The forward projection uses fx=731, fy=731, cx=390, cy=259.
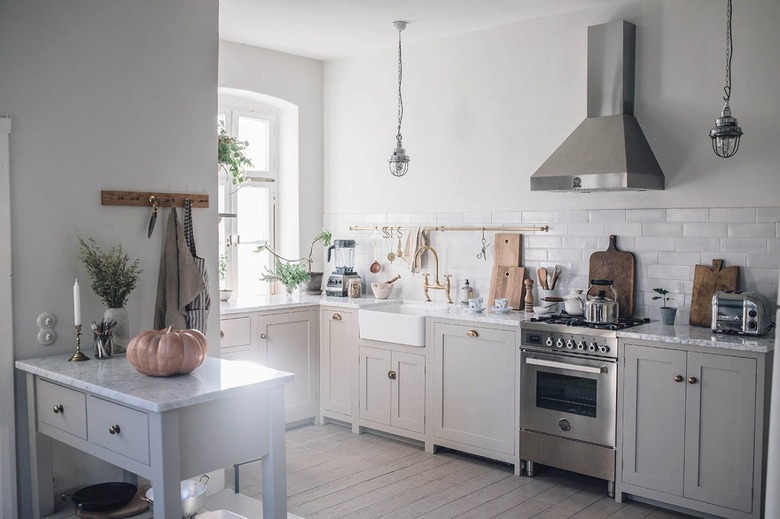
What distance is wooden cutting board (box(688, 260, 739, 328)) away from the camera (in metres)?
4.55

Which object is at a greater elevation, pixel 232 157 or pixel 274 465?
pixel 232 157

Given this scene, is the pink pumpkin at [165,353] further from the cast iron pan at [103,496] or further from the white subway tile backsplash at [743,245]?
the white subway tile backsplash at [743,245]

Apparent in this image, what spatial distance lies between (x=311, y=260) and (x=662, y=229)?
3230mm

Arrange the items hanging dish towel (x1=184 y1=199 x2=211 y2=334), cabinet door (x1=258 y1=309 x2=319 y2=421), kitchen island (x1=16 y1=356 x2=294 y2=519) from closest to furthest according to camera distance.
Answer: kitchen island (x1=16 y1=356 x2=294 y2=519) → hanging dish towel (x1=184 y1=199 x2=211 y2=334) → cabinet door (x1=258 y1=309 x2=319 y2=421)

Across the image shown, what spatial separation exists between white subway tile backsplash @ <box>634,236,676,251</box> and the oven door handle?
3.14 feet

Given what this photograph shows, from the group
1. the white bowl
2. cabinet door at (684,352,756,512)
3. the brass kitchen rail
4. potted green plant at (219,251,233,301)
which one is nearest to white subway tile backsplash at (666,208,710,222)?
the brass kitchen rail

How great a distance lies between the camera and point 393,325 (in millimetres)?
5527

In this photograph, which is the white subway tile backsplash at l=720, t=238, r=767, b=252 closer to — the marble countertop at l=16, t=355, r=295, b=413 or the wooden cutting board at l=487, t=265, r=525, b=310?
the wooden cutting board at l=487, t=265, r=525, b=310

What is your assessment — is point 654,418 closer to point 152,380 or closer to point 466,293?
point 466,293

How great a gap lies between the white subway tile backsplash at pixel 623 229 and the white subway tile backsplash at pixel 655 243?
0.05 metres

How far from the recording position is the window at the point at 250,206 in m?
6.39

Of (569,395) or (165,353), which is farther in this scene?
(569,395)

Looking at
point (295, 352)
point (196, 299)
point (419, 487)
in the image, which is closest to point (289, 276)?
point (295, 352)

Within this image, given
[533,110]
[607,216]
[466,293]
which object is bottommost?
[466,293]
